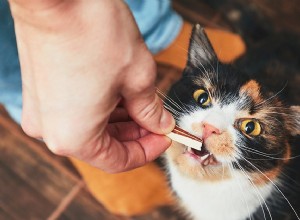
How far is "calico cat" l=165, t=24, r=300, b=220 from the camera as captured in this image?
0.80 m

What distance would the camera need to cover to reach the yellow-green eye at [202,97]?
2.80 ft

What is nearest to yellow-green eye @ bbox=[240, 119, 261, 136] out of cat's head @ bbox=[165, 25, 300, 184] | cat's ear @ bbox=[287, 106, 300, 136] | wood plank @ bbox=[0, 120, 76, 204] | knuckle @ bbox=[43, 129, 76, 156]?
cat's head @ bbox=[165, 25, 300, 184]

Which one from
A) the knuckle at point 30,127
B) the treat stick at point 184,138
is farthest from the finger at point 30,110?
the treat stick at point 184,138

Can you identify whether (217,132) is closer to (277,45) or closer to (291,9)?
(277,45)

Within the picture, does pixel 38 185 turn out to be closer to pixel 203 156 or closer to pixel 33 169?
pixel 33 169

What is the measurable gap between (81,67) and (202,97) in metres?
0.40

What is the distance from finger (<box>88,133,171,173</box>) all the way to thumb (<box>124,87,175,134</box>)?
1.4 inches

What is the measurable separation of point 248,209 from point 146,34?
58cm

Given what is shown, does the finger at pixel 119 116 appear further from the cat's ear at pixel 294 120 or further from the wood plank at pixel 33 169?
the wood plank at pixel 33 169

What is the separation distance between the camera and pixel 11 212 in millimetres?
1280

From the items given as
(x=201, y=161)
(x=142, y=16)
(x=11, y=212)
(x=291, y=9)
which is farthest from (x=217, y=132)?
(x=291, y=9)

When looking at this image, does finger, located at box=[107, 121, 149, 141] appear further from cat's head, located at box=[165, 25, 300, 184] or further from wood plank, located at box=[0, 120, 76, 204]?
wood plank, located at box=[0, 120, 76, 204]

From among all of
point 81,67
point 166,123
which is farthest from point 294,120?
point 81,67

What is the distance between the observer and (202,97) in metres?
0.87
